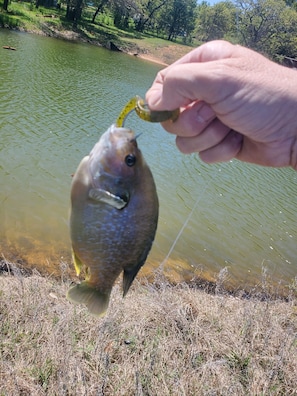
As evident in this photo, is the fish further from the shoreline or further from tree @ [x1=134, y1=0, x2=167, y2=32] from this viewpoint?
tree @ [x1=134, y1=0, x2=167, y2=32]

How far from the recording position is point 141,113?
1.83 m

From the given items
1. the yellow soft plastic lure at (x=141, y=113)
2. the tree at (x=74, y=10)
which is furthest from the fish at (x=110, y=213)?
the tree at (x=74, y=10)

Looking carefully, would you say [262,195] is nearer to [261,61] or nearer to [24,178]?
[24,178]

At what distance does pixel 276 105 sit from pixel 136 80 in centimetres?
2405

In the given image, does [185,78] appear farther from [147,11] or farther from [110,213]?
[147,11]

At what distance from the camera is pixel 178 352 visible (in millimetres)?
4055

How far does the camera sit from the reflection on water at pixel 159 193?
7355mm

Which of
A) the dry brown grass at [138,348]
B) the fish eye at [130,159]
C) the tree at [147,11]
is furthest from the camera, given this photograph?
the tree at [147,11]

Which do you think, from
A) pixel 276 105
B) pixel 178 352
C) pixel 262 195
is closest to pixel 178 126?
pixel 276 105

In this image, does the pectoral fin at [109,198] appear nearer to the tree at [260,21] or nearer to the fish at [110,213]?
the fish at [110,213]

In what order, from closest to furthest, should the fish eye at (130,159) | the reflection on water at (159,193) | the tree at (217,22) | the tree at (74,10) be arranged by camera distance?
1. the fish eye at (130,159)
2. the reflection on water at (159,193)
3. the tree at (74,10)
4. the tree at (217,22)

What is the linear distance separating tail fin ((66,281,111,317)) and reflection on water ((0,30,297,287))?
14.9 feet

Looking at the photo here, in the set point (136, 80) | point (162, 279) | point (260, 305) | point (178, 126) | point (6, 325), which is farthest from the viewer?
point (136, 80)

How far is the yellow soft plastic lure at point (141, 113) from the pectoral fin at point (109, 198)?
0.33 m
